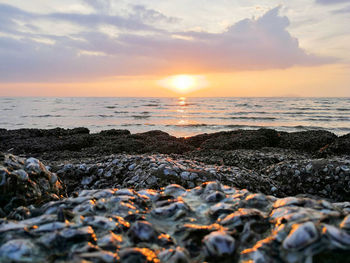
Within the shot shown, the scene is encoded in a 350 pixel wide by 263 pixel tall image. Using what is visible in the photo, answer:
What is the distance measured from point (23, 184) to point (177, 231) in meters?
1.58

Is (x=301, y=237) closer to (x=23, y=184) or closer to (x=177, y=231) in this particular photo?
(x=177, y=231)

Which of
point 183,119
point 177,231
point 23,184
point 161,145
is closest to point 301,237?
point 177,231

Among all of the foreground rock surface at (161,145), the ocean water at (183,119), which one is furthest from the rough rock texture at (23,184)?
the ocean water at (183,119)

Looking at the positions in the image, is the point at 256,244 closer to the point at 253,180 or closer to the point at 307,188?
the point at 253,180

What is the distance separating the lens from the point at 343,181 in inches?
166

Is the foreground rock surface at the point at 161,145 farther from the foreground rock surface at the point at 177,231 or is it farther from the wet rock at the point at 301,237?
the wet rock at the point at 301,237

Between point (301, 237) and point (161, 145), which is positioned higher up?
point (301, 237)

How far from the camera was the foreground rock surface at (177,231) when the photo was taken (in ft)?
4.49

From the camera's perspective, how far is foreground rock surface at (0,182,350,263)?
137 cm

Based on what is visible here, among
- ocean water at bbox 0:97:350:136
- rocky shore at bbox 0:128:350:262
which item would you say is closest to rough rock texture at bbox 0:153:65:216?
rocky shore at bbox 0:128:350:262

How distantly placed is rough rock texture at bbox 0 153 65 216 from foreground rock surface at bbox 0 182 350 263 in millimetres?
402

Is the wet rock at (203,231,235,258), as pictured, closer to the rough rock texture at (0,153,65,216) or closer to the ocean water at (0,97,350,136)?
the rough rock texture at (0,153,65,216)

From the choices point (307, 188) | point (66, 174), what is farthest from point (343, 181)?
point (66, 174)

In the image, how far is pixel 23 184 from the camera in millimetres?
2363
